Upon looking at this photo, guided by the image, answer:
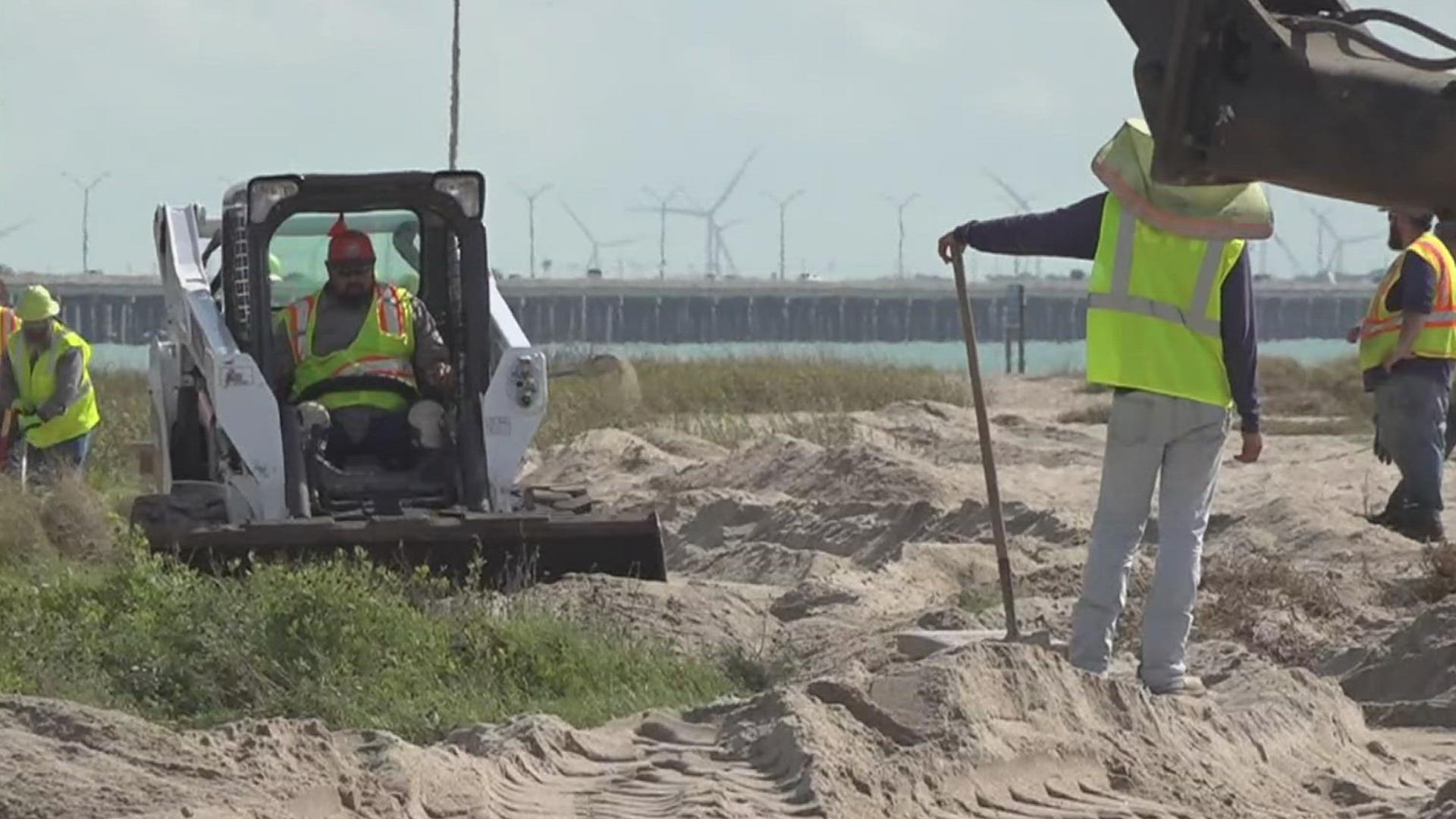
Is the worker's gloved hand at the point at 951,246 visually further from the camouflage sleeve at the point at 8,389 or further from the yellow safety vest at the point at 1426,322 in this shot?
the camouflage sleeve at the point at 8,389

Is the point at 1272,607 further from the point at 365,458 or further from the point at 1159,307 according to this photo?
the point at 365,458

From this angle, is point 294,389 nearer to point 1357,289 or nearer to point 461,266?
point 461,266

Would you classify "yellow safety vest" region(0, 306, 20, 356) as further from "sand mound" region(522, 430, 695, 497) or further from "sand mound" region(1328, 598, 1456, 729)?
"sand mound" region(1328, 598, 1456, 729)

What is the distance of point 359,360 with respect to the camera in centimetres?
1520

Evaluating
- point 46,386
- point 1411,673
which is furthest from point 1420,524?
point 46,386

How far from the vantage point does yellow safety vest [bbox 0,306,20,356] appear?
67.7 ft

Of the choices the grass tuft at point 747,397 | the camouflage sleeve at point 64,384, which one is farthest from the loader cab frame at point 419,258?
the grass tuft at point 747,397

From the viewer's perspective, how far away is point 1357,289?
12431 centimetres

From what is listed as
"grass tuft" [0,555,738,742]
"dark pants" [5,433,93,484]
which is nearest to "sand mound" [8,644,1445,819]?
"grass tuft" [0,555,738,742]

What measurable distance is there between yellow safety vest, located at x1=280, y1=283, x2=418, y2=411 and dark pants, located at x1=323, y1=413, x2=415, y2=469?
7 centimetres

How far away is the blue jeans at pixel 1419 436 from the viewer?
16.7 m

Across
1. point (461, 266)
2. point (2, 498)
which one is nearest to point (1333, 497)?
point (461, 266)

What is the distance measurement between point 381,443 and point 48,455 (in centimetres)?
584

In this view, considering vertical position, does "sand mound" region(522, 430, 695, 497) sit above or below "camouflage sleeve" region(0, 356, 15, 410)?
below
